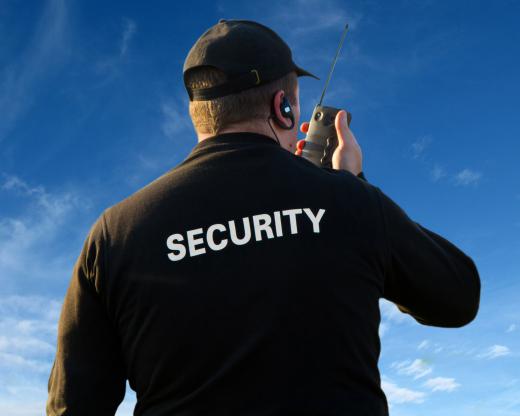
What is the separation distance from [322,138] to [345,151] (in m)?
0.34

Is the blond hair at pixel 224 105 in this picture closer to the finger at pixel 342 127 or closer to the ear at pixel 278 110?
the ear at pixel 278 110

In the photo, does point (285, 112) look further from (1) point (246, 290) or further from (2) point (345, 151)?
(1) point (246, 290)

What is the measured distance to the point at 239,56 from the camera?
281 cm

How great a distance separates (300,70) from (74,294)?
1.62 m

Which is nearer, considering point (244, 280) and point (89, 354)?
point (244, 280)

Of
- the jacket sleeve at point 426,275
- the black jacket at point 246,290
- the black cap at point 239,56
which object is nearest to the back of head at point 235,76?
the black cap at point 239,56

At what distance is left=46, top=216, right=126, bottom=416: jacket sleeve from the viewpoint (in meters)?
2.49

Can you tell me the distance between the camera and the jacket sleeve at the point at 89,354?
8.18ft

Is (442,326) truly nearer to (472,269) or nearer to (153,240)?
(472,269)

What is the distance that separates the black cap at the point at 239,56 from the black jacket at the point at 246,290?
28 cm

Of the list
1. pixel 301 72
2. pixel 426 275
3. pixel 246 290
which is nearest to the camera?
pixel 246 290

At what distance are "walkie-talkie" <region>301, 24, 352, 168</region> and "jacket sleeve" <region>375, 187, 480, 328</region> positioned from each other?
870 mm

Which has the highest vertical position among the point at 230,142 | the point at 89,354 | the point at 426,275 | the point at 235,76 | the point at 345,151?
the point at 235,76

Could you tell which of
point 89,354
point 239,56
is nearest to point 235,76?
point 239,56
